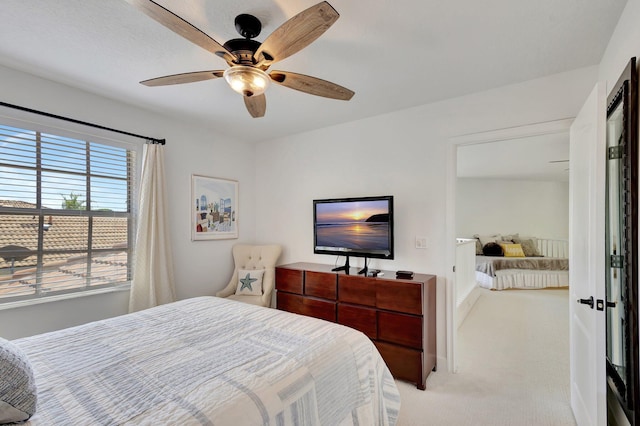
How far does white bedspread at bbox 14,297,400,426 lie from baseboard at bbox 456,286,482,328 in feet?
8.47

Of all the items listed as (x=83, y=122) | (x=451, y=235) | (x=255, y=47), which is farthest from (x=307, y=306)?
(x=83, y=122)

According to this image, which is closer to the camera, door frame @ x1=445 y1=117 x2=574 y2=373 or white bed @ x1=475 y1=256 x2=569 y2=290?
door frame @ x1=445 y1=117 x2=574 y2=373

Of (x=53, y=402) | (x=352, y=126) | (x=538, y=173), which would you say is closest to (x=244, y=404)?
(x=53, y=402)

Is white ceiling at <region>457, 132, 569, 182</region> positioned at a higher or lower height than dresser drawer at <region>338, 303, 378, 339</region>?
higher

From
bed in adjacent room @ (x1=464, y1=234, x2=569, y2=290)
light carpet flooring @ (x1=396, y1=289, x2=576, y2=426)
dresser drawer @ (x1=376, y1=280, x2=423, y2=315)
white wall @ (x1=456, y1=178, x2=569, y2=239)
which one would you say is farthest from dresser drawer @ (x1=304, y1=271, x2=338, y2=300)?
white wall @ (x1=456, y1=178, x2=569, y2=239)

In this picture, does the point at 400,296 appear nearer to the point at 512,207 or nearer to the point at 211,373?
the point at 211,373

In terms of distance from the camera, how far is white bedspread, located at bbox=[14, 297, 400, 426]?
1066mm

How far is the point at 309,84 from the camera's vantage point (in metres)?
1.86

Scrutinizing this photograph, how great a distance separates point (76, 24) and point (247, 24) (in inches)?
41.6

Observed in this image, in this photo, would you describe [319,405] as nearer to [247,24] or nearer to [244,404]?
[244,404]

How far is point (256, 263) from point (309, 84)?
2639 millimetres

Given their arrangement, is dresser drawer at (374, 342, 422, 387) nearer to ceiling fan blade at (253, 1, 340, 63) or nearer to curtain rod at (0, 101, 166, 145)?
ceiling fan blade at (253, 1, 340, 63)

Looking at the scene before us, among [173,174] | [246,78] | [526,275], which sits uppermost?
[246,78]

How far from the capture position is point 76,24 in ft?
5.76
